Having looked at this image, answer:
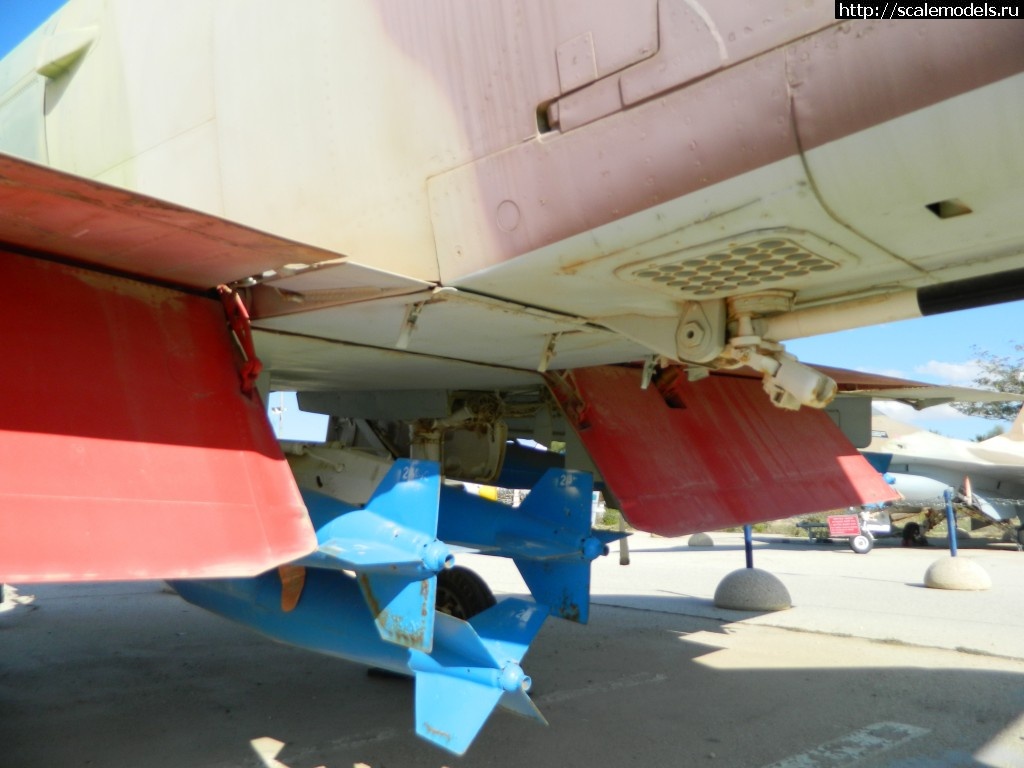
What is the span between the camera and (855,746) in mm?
4484

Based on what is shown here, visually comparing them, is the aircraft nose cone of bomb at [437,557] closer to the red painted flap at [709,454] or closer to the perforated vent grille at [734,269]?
the red painted flap at [709,454]

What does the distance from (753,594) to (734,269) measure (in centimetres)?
730

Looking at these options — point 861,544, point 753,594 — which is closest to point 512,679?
point 753,594

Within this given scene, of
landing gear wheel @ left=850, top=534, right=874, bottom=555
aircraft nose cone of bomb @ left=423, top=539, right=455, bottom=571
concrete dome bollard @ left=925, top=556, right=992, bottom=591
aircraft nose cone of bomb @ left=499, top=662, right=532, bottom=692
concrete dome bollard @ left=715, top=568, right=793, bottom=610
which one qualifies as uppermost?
aircraft nose cone of bomb @ left=423, top=539, right=455, bottom=571

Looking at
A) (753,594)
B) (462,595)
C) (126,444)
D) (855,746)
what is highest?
(126,444)

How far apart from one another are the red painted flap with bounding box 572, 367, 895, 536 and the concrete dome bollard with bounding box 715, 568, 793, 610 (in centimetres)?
316

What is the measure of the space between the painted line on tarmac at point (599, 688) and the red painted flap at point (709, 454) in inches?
67.0

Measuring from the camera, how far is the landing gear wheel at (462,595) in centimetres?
598

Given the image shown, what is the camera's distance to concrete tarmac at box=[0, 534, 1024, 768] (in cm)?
450

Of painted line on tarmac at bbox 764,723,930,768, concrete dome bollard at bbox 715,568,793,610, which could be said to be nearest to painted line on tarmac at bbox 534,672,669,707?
painted line on tarmac at bbox 764,723,930,768

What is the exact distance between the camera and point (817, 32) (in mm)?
1993

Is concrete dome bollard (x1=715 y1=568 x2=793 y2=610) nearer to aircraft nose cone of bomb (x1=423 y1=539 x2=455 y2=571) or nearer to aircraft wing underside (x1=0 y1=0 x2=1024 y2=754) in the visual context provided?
aircraft wing underside (x1=0 y1=0 x2=1024 y2=754)

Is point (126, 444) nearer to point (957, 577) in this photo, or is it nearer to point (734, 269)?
point (734, 269)

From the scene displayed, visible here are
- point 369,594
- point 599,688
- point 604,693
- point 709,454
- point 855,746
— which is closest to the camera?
point 369,594
